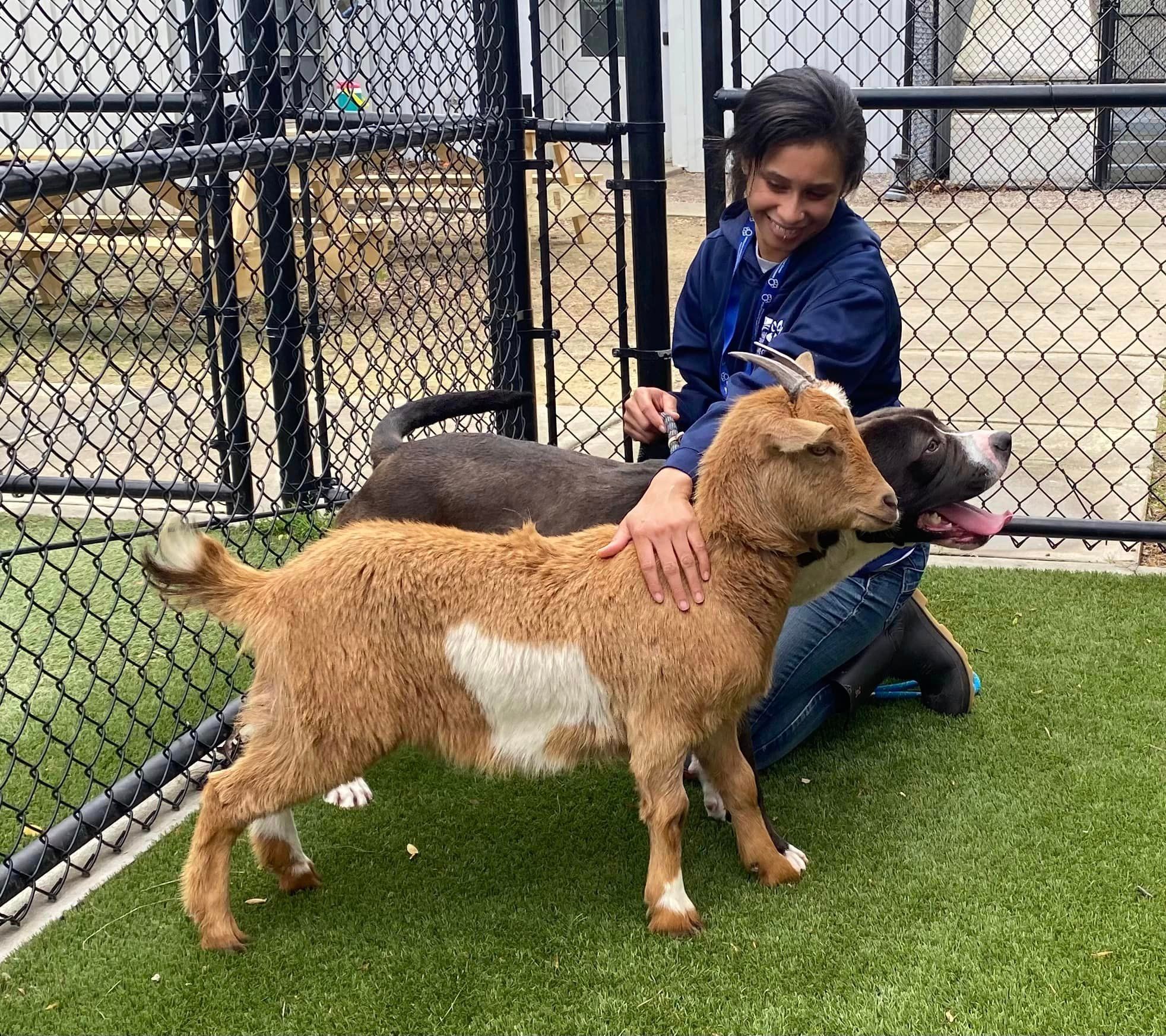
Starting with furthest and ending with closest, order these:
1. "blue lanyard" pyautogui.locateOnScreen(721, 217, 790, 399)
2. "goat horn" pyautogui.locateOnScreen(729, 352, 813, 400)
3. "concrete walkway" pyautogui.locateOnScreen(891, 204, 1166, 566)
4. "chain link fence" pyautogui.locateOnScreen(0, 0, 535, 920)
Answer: "concrete walkway" pyautogui.locateOnScreen(891, 204, 1166, 566), "blue lanyard" pyautogui.locateOnScreen(721, 217, 790, 399), "chain link fence" pyautogui.locateOnScreen(0, 0, 535, 920), "goat horn" pyautogui.locateOnScreen(729, 352, 813, 400)

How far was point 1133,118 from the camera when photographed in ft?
43.9

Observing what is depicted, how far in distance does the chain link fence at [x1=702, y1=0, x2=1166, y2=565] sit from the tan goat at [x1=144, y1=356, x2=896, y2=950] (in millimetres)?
1998

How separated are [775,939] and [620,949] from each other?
37cm

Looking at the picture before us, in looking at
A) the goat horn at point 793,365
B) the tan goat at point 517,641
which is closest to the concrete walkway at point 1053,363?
the goat horn at point 793,365

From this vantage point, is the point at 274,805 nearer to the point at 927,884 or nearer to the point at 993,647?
the point at 927,884

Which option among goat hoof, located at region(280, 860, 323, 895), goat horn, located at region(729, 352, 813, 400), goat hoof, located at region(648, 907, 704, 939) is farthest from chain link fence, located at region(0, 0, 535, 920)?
goat horn, located at region(729, 352, 813, 400)

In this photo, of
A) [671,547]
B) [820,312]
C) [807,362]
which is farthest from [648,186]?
[671,547]

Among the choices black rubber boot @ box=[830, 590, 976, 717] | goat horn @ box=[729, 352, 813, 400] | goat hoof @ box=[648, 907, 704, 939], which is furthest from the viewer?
black rubber boot @ box=[830, 590, 976, 717]

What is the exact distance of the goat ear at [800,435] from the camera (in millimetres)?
2691

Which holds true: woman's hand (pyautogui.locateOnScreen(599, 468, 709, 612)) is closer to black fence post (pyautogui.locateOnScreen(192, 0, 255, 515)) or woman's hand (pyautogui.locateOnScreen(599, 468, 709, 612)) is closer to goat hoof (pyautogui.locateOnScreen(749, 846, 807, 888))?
goat hoof (pyautogui.locateOnScreen(749, 846, 807, 888))

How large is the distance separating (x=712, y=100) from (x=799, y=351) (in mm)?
1685

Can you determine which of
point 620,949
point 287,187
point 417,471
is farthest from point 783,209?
point 287,187

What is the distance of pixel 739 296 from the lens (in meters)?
3.72

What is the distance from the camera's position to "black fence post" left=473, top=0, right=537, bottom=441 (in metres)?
4.97
